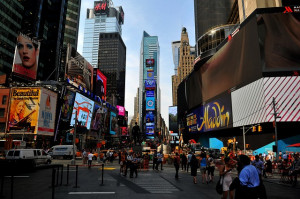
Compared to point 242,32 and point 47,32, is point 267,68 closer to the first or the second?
point 242,32

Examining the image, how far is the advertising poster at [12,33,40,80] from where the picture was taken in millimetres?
45000

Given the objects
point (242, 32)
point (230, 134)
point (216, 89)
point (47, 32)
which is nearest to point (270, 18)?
point (242, 32)

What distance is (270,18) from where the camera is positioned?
42.9 meters

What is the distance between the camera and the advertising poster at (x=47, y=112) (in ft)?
159

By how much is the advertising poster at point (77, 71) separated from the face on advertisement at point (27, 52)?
11.9 metres

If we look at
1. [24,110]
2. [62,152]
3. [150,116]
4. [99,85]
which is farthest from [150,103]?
[62,152]

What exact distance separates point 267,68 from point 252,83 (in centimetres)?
410

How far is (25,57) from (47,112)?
12911mm

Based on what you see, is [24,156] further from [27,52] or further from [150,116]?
[150,116]

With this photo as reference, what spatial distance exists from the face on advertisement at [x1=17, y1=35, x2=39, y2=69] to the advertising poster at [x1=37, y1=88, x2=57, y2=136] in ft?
20.1

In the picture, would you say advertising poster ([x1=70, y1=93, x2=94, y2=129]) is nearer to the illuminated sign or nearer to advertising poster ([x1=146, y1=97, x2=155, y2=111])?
the illuminated sign

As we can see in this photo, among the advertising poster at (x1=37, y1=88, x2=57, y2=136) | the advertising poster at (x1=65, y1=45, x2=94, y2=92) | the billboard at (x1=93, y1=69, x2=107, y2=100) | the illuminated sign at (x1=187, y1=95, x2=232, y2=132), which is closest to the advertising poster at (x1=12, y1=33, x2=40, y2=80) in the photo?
the advertising poster at (x1=37, y1=88, x2=57, y2=136)

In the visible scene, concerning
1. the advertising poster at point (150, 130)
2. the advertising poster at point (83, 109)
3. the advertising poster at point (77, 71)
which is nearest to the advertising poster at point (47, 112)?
the advertising poster at point (83, 109)

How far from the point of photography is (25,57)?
46438mm
